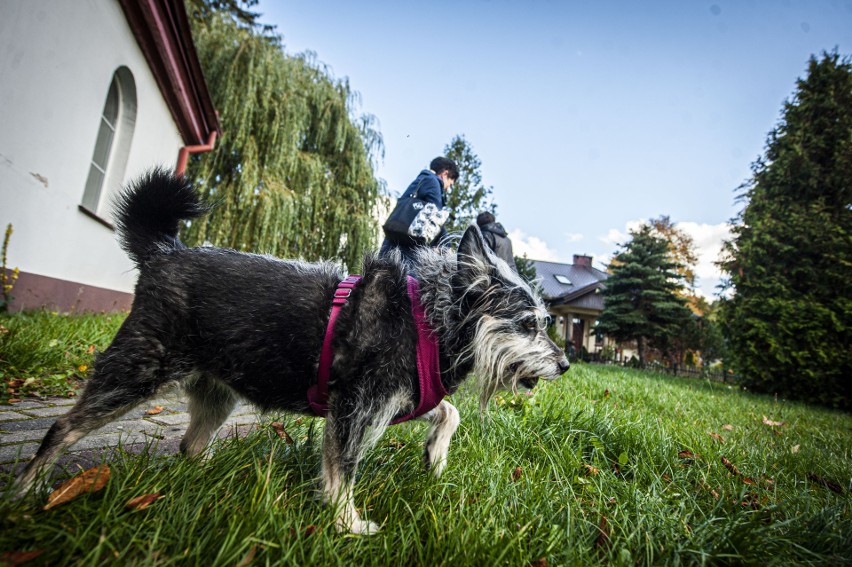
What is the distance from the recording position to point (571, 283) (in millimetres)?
43344

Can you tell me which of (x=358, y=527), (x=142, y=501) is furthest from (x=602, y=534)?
(x=142, y=501)

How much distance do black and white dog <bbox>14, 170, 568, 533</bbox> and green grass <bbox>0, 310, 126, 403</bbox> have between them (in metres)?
1.53

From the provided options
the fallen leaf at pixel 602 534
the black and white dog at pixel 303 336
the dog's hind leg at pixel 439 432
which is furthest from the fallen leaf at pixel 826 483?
the dog's hind leg at pixel 439 432

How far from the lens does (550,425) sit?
137 inches

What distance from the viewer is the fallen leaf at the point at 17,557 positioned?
122 centimetres

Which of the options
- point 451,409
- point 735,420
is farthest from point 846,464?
point 451,409

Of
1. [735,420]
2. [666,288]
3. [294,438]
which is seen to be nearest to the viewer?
[294,438]

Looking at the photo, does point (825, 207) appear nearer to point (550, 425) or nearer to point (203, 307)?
point (550, 425)

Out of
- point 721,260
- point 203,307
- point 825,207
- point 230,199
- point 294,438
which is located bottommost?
point 294,438

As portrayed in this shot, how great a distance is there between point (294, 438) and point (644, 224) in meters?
26.1

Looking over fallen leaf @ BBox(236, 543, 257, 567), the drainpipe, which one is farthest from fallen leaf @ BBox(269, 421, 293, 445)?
the drainpipe

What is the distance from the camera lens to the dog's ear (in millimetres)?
2482

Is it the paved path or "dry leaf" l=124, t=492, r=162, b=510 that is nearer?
"dry leaf" l=124, t=492, r=162, b=510

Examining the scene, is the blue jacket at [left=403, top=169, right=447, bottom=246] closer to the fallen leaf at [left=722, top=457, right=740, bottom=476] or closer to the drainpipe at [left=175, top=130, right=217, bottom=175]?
the fallen leaf at [left=722, top=457, right=740, bottom=476]
